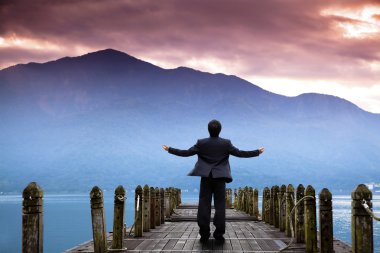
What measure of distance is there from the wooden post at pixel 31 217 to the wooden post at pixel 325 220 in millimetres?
4747

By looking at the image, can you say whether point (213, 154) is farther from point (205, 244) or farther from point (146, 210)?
point (146, 210)

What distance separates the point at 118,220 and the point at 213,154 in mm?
2492

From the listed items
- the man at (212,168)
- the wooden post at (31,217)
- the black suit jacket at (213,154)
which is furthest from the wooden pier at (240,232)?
the black suit jacket at (213,154)

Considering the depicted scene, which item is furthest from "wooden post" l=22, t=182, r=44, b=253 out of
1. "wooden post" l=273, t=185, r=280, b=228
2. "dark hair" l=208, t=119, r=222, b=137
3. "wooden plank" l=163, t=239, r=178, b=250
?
"wooden post" l=273, t=185, r=280, b=228

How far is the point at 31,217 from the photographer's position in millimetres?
8648

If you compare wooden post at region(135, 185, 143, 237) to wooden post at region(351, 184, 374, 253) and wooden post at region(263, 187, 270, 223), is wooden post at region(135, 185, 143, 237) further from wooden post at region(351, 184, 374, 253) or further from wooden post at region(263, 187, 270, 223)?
wooden post at region(351, 184, 374, 253)

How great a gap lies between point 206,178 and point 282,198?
423 cm

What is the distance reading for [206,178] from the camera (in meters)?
12.9

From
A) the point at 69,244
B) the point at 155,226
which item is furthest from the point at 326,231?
the point at 69,244

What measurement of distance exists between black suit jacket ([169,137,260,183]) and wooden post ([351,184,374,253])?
4327 millimetres

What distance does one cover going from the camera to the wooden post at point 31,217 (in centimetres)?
862

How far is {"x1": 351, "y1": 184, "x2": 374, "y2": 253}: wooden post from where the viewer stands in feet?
28.1

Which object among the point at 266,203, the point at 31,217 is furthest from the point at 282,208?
the point at 31,217

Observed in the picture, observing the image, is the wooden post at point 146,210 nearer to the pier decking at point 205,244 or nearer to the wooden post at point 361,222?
the pier decking at point 205,244
